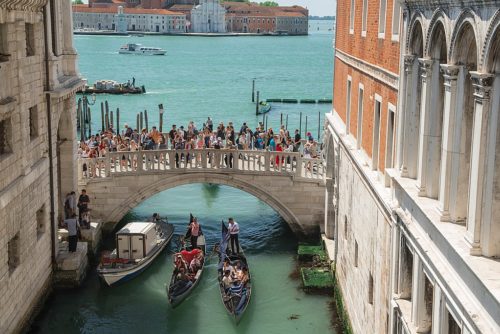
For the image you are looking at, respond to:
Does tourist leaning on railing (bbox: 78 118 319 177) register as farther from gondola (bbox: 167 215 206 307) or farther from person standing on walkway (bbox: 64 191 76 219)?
gondola (bbox: 167 215 206 307)

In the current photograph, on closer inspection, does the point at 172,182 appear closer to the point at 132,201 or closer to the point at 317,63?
the point at 132,201

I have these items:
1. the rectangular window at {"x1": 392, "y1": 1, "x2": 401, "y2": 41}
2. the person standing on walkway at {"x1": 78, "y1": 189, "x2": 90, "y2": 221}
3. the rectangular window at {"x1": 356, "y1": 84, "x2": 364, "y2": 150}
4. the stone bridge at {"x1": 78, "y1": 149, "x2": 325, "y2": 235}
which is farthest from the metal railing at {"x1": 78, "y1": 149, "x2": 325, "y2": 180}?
the rectangular window at {"x1": 392, "y1": 1, "x2": 401, "y2": 41}

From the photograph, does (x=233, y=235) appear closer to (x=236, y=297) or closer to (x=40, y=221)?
(x=236, y=297)

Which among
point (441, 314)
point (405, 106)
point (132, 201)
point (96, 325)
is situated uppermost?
point (405, 106)

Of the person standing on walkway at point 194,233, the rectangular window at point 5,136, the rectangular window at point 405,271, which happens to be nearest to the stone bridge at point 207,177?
the person standing on walkway at point 194,233

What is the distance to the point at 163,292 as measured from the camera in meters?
21.0

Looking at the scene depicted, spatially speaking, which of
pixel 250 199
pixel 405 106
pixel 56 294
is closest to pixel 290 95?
pixel 250 199

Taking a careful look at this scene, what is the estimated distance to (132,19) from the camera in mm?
195500

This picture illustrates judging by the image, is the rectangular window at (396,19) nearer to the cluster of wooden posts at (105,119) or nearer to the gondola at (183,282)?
the gondola at (183,282)

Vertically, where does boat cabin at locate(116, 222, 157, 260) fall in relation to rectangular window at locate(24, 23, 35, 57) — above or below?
below

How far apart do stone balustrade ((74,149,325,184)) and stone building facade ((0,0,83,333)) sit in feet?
7.88

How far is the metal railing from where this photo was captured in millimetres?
24000

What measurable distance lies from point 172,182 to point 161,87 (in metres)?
56.4

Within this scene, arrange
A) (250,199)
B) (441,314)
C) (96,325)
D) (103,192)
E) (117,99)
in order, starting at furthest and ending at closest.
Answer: (117,99) → (250,199) → (103,192) → (96,325) → (441,314)
